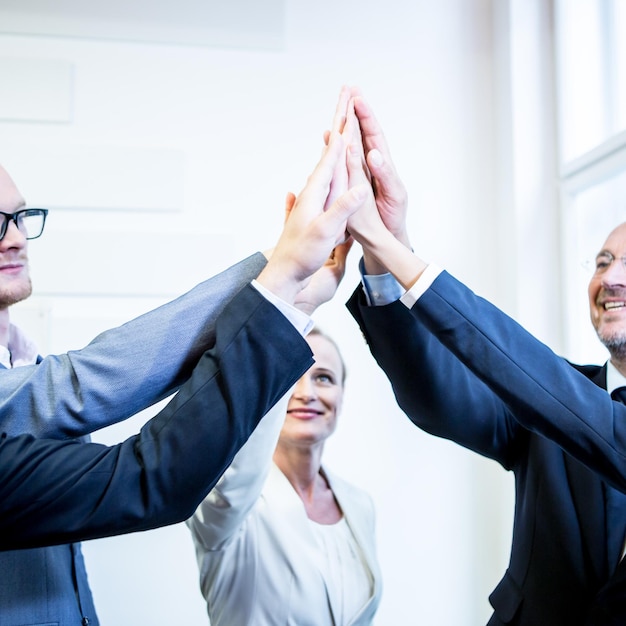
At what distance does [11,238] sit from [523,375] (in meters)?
0.97

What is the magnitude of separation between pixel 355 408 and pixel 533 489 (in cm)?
119

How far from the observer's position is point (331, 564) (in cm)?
206

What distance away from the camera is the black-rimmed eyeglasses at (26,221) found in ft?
4.92

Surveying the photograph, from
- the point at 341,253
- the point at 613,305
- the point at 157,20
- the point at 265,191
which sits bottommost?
the point at 613,305

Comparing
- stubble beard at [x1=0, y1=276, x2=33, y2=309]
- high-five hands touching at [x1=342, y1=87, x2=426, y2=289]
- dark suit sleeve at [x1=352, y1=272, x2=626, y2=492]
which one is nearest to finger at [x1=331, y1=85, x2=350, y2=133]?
high-five hands touching at [x1=342, y1=87, x2=426, y2=289]

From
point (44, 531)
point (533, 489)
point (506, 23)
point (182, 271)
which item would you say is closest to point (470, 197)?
point (506, 23)

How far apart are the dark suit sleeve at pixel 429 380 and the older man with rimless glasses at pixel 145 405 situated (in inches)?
11.5

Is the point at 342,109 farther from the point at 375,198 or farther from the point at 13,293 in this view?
the point at 13,293

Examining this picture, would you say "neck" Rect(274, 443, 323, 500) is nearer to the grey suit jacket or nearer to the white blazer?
the white blazer

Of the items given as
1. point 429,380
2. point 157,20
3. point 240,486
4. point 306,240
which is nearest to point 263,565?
point 240,486

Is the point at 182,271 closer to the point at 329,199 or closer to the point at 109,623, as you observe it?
the point at 109,623

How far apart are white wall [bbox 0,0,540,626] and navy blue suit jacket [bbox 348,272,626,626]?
3.65ft

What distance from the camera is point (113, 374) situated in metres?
1.21

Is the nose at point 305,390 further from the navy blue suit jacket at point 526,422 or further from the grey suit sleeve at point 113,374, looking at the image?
the grey suit sleeve at point 113,374
